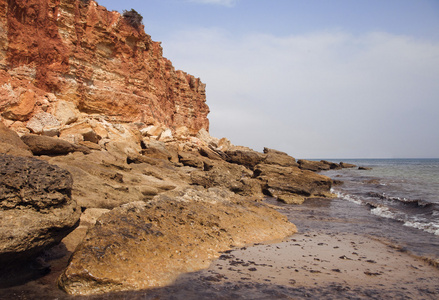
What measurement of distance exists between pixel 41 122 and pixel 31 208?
14.7 meters

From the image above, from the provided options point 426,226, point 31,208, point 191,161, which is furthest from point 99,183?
point 191,161

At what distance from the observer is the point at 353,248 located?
6035mm

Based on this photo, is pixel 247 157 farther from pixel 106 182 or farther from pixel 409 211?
pixel 106 182

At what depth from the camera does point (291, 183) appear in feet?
49.8

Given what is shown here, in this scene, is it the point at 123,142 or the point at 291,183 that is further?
the point at 123,142

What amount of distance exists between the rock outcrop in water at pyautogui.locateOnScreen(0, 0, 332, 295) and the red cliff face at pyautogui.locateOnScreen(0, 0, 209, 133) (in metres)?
0.08

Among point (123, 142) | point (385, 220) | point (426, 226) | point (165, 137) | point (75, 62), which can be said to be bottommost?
point (385, 220)

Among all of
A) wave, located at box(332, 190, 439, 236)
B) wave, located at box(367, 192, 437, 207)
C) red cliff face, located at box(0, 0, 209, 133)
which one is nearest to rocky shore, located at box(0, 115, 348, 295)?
wave, located at box(332, 190, 439, 236)

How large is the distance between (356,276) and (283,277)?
1225mm

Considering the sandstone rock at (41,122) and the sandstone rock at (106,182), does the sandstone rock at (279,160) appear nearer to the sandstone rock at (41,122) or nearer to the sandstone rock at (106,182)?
the sandstone rock at (106,182)

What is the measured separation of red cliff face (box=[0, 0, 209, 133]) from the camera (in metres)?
17.7

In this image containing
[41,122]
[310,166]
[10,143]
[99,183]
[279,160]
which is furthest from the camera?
[310,166]

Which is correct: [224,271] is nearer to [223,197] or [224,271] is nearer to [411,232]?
[223,197]

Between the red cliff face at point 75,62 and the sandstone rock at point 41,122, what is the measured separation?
1197 millimetres
